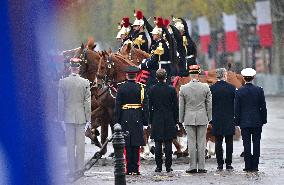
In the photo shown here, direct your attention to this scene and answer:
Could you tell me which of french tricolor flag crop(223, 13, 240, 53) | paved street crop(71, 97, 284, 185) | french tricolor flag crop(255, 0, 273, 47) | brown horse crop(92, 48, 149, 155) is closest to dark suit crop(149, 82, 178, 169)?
paved street crop(71, 97, 284, 185)

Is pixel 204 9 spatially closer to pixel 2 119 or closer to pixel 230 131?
pixel 230 131

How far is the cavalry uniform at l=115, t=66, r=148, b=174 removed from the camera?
58.8 feet

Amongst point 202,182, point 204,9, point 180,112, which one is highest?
point 204,9

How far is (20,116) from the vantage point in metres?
8.69

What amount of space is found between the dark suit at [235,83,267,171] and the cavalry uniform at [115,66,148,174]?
168 centimetres

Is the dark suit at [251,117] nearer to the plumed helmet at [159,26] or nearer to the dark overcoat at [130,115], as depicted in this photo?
the dark overcoat at [130,115]

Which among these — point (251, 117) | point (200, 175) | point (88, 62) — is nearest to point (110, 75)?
point (88, 62)

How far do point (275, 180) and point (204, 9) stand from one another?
6232 cm

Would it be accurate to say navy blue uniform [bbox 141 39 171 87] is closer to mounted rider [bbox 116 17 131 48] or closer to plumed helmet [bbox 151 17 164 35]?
plumed helmet [bbox 151 17 164 35]

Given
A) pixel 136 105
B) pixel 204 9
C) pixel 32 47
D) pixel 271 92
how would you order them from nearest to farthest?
1. pixel 32 47
2. pixel 136 105
3. pixel 271 92
4. pixel 204 9

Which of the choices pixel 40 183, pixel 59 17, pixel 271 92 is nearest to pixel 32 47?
pixel 59 17

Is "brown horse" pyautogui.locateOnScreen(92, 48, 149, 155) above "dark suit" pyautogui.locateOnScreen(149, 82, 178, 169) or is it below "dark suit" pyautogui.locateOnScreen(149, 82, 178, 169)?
above

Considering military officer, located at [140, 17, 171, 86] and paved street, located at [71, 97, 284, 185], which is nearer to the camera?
paved street, located at [71, 97, 284, 185]

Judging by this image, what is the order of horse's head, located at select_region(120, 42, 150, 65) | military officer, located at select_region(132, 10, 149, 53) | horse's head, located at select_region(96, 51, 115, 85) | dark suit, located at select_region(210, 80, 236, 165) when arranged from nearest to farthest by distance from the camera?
dark suit, located at select_region(210, 80, 236, 165) < horse's head, located at select_region(96, 51, 115, 85) < horse's head, located at select_region(120, 42, 150, 65) < military officer, located at select_region(132, 10, 149, 53)
